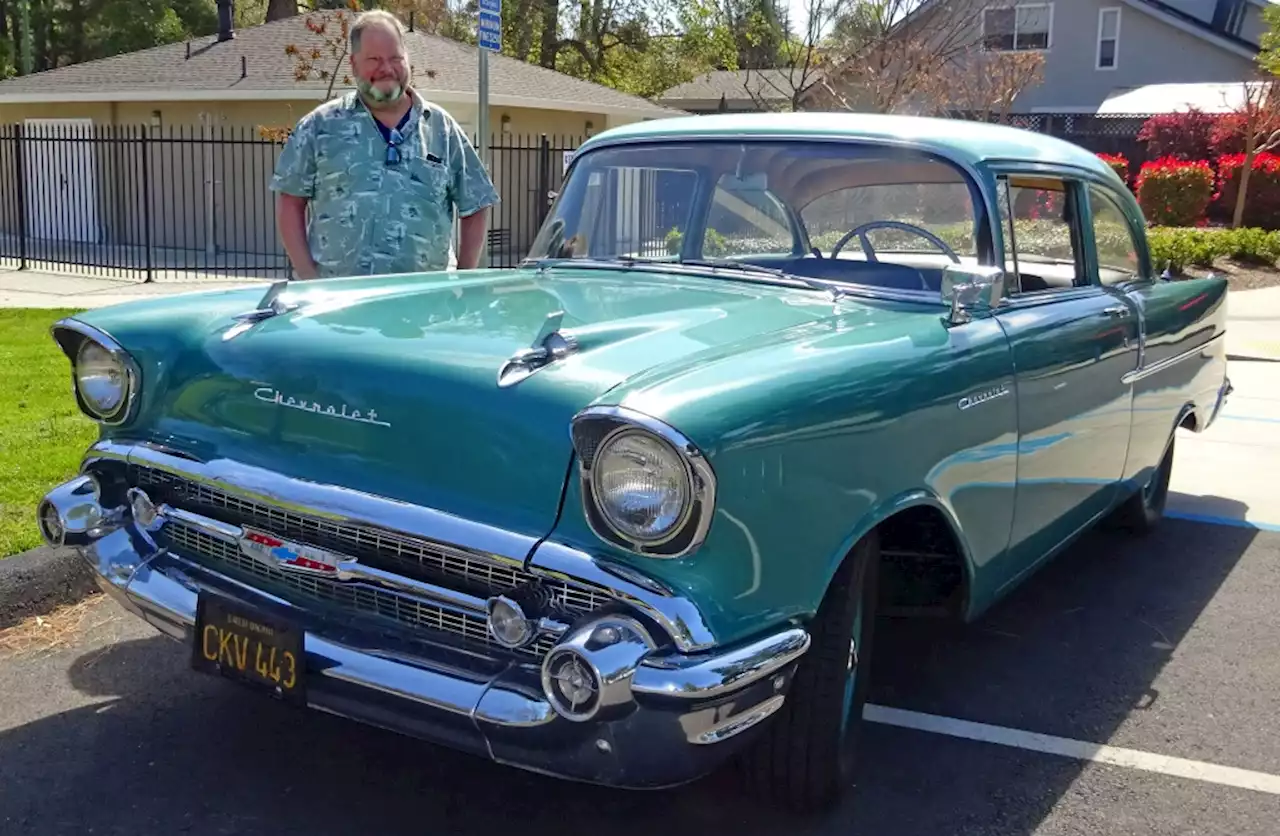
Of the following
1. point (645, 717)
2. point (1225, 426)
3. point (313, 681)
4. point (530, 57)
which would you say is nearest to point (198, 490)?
point (313, 681)

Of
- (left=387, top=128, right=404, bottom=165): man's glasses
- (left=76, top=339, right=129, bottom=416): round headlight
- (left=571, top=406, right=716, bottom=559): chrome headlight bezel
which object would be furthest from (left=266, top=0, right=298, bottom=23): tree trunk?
(left=571, top=406, right=716, bottom=559): chrome headlight bezel

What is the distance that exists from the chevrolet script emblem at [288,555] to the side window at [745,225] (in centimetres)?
169

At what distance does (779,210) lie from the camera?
3863 millimetres

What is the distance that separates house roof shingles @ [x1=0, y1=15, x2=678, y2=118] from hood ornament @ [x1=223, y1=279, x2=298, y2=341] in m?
13.9

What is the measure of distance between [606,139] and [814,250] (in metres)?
0.80

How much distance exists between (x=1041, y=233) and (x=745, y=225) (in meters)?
1.06

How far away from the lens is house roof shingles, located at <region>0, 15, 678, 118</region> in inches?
677

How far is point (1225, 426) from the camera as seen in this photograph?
7.83m

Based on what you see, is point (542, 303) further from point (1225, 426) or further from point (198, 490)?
point (1225, 426)

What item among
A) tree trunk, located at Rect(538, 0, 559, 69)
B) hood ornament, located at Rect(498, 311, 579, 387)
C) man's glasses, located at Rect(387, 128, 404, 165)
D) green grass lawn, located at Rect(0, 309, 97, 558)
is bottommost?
green grass lawn, located at Rect(0, 309, 97, 558)

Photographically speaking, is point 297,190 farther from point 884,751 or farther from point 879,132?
point 884,751

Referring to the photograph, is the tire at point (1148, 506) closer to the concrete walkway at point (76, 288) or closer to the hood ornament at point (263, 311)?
the hood ornament at point (263, 311)

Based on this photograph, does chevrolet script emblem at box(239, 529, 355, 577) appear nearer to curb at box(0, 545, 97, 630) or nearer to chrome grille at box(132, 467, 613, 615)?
chrome grille at box(132, 467, 613, 615)

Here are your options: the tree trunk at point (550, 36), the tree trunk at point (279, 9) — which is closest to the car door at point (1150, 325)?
the tree trunk at point (279, 9)
